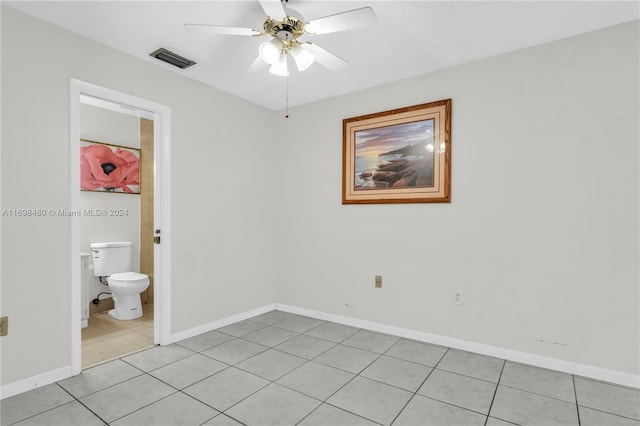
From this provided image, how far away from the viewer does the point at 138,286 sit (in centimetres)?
356

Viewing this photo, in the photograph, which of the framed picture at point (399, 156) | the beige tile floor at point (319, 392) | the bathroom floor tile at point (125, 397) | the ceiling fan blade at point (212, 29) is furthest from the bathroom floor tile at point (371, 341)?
the ceiling fan blade at point (212, 29)

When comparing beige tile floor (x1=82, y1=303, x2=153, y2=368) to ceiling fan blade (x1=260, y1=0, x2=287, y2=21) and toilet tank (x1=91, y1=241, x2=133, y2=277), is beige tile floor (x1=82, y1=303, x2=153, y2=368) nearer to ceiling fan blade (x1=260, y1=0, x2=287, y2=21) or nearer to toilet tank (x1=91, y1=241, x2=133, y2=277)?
toilet tank (x1=91, y1=241, x2=133, y2=277)

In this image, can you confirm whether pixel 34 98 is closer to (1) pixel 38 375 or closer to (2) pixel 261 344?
(1) pixel 38 375

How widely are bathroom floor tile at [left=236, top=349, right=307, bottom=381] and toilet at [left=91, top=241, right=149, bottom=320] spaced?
1.70m

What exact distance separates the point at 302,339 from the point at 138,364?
4.31ft

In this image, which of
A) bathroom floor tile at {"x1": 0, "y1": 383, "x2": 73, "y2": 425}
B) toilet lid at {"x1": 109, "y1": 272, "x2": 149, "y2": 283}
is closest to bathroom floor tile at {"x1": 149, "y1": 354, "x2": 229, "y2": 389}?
bathroom floor tile at {"x1": 0, "y1": 383, "x2": 73, "y2": 425}

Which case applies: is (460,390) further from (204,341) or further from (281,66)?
(281,66)

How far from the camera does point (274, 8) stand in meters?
1.79

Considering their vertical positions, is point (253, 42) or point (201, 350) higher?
point (253, 42)

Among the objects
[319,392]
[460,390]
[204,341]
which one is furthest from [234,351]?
[460,390]

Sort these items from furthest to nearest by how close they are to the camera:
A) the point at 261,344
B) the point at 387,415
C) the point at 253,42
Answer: the point at 261,344, the point at 253,42, the point at 387,415

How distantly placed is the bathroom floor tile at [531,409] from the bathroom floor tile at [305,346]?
1.32m

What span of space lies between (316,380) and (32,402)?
169 cm

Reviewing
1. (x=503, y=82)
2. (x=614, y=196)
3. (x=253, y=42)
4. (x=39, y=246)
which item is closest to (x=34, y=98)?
(x=39, y=246)
